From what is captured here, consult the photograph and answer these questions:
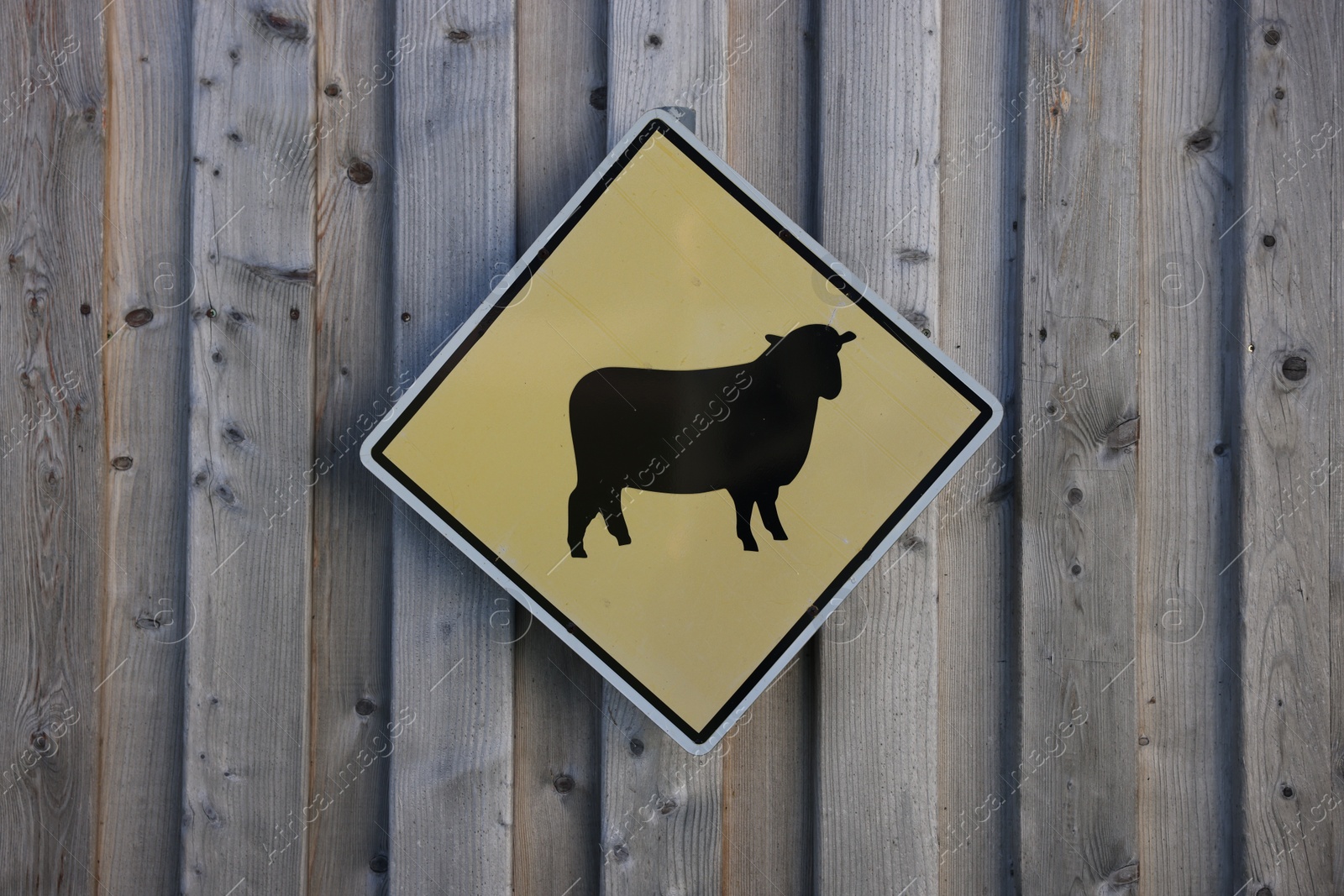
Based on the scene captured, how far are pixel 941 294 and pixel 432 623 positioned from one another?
1086 mm

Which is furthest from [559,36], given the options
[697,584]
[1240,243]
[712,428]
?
[1240,243]

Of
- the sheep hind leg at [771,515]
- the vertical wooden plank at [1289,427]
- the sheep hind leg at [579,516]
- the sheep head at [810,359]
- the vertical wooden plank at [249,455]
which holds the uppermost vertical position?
the vertical wooden plank at [249,455]

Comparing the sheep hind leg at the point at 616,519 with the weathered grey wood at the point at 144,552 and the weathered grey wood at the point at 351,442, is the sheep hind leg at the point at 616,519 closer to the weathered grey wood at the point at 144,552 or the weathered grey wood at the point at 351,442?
the weathered grey wood at the point at 351,442

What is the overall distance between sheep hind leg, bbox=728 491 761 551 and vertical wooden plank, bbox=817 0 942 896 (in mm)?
235

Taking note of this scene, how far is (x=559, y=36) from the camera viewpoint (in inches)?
55.1

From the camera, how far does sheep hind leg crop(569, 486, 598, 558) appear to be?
1265 millimetres

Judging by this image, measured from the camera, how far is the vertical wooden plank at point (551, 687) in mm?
1367

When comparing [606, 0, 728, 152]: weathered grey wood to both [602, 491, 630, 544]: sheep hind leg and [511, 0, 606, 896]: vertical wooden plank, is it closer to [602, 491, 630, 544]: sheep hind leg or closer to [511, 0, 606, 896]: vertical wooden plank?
[511, 0, 606, 896]: vertical wooden plank

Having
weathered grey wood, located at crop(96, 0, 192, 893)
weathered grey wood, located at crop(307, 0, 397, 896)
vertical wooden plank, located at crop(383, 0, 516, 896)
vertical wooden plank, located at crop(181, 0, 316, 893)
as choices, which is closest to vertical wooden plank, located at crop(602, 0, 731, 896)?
vertical wooden plank, located at crop(383, 0, 516, 896)

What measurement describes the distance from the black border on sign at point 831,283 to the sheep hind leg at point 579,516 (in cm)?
10

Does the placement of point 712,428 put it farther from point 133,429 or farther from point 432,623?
point 133,429

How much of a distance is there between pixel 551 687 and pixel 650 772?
227mm

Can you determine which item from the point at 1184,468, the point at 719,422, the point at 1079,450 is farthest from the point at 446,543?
the point at 1184,468

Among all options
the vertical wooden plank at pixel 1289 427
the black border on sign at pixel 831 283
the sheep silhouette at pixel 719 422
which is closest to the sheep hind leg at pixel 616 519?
the sheep silhouette at pixel 719 422
